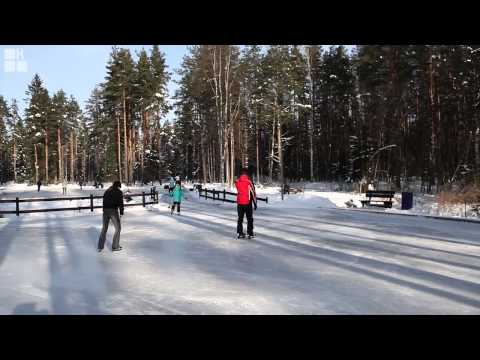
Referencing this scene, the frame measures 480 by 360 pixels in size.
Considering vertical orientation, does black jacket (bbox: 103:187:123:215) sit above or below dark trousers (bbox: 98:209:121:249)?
above

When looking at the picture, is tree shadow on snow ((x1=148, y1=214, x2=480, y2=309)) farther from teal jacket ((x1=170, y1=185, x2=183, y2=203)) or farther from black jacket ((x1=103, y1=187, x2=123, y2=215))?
teal jacket ((x1=170, y1=185, x2=183, y2=203))

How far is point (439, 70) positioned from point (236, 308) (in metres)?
31.9

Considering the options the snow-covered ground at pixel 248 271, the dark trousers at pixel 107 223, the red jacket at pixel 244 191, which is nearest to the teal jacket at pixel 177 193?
the snow-covered ground at pixel 248 271

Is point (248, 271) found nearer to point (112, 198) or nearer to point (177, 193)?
point (112, 198)

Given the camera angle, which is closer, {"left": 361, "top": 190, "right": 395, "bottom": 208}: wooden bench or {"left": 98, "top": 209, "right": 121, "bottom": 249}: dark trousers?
{"left": 98, "top": 209, "right": 121, "bottom": 249}: dark trousers

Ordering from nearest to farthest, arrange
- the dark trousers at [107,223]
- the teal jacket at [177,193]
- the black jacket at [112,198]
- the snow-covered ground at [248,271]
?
the snow-covered ground at [248,271], the black jacket at [112,198], the dark trousers at [107,223], the teal jacket at [177,193]

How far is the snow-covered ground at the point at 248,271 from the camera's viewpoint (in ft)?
16.0

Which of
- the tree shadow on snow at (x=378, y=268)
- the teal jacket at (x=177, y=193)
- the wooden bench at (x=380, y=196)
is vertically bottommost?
the tree shadow on snow at (x=378, y=268)

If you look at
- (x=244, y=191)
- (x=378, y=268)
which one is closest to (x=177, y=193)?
(x=244, y=191)

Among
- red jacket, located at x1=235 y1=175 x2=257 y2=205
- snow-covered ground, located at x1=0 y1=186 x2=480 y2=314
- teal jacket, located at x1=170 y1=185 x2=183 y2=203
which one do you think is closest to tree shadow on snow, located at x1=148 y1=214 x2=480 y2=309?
snow-covered ground, located at x1=0 y1=186 x2=480 y2=314

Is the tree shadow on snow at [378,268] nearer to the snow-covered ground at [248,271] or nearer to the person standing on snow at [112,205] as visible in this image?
the snow-covered ground at [248,271]

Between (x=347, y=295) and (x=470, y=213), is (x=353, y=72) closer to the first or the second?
(x=470, y=213)

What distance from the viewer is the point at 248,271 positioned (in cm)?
681

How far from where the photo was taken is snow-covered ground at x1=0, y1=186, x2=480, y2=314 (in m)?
4.88
